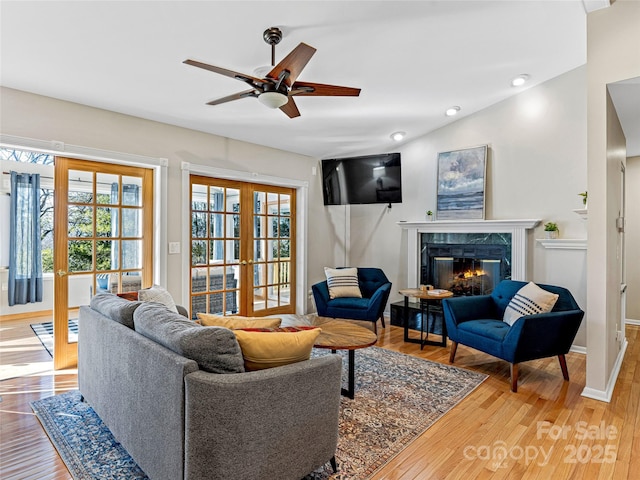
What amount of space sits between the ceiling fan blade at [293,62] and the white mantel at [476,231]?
129 inches

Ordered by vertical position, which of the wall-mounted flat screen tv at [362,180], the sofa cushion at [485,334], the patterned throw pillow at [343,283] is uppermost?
the wall-mounted flat screen tv at [362,180]

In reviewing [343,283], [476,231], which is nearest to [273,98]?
[343,283]

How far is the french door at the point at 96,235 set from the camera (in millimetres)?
3469

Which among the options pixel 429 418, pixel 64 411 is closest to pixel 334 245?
pixel 429 418

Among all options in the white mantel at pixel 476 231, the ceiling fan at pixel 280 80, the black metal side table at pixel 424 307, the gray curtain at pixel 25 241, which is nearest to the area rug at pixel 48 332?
the gray curtain at pixel 25 241

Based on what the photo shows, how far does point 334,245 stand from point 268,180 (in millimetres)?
1657

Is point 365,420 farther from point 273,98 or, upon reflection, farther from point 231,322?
point 273,98

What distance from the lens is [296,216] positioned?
18.5ft

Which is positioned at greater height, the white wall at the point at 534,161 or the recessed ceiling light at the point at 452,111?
the recessed ceiling light at the point at 452,111

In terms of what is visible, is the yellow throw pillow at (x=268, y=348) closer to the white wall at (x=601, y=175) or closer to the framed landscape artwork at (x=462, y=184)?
the white wall at (x=601, y=175)

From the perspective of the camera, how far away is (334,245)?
6.07 m

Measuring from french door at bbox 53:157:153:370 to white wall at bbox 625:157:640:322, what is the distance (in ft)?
21.1

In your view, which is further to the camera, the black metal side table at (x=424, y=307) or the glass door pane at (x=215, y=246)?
the glass door pane at (x=215, y=246)

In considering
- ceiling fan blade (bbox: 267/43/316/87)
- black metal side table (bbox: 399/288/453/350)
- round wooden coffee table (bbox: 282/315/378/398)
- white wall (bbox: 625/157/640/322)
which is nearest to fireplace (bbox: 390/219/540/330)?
black metal side table (bbox: 399/288/453/350)
